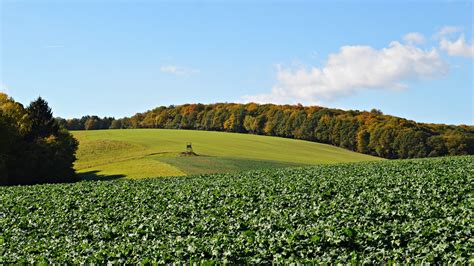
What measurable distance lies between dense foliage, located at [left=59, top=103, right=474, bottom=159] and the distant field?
8.65 m

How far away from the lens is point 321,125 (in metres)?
120

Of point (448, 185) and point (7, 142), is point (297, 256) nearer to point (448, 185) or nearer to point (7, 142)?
point (448, 185)

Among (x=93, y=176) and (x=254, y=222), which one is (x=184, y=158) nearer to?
(x=93, y=176)

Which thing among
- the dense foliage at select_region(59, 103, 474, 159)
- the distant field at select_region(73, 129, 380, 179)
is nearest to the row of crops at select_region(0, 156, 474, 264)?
the distant field at select_region(73, 129, 380, 179)

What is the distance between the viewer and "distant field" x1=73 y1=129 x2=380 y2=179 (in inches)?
2496

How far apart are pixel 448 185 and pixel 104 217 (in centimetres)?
1631

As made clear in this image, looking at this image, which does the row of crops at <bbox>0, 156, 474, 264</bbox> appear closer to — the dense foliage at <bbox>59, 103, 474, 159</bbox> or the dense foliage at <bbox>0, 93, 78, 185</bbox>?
the dense foliage at <bbox>0, 93, 78, 185</bbox>

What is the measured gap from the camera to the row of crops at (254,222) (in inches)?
601

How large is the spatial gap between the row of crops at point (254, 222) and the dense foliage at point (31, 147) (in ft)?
87.1

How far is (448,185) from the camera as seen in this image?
25.2 m

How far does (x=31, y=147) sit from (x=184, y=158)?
19.8m

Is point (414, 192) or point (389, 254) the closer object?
point (389, 254)

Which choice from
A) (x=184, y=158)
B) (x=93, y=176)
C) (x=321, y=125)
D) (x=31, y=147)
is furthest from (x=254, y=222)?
(x=321, y=125)

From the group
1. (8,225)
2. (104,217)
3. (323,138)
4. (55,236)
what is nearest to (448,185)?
(104,217)
